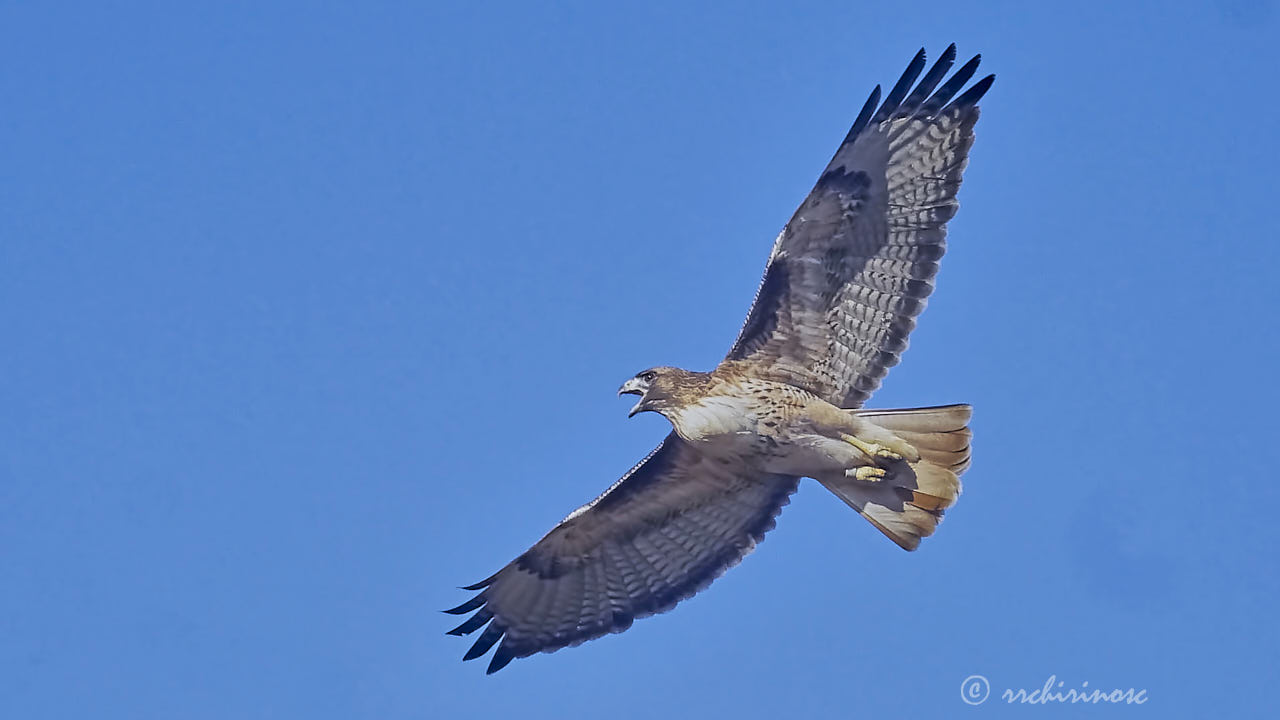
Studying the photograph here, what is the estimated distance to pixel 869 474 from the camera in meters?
12.0

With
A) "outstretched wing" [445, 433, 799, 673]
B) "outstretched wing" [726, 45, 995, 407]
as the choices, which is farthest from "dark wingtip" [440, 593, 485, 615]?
"outstretched wing" [726, 45, 995, 407]

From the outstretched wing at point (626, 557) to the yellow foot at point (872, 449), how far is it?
103cm

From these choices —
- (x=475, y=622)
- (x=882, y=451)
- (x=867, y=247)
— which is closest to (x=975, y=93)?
(x=867, y=247)

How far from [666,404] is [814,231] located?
64.8 inches

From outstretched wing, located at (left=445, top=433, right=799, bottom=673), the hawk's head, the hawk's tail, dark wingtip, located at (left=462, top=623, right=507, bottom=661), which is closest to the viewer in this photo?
the hawk's tail

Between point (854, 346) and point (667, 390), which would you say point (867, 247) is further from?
point (667, 390)

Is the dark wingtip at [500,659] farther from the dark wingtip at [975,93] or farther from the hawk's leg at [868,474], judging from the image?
the dark wingtip at [975,93]

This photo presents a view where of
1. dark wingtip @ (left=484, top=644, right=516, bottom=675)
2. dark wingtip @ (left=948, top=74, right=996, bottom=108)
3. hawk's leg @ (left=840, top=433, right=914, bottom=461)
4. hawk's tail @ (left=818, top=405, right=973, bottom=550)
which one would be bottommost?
hawk's tail @ (left=818, top=405, right=973, bottom=550)

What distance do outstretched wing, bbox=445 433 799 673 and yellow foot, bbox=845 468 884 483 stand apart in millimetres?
987

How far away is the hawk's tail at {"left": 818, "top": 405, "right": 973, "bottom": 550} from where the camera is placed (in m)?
11.9

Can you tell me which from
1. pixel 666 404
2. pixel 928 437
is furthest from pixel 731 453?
pixel 928 437

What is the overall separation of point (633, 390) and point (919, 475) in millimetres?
2133

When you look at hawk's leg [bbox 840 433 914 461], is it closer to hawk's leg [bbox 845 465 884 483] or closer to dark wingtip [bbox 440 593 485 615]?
hawk's leg [bbox 845 465 884 483]

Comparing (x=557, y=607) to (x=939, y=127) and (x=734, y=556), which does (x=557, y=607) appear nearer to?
(x=734, y=556)
